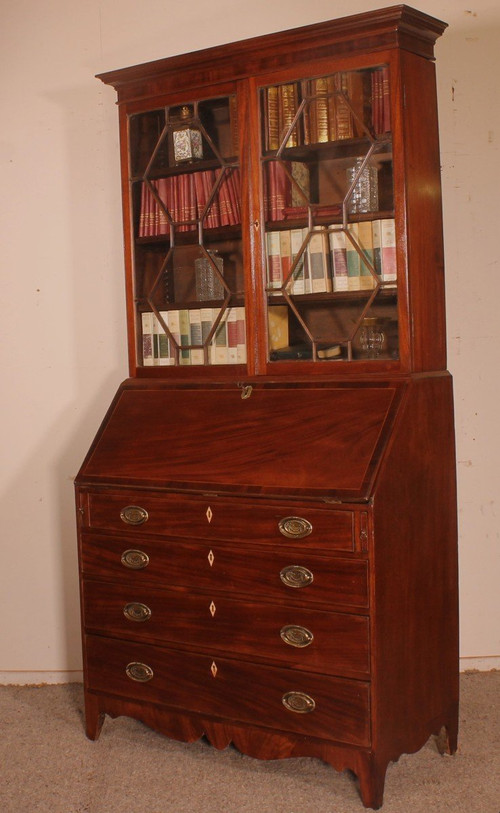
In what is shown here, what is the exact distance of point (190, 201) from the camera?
296 cm

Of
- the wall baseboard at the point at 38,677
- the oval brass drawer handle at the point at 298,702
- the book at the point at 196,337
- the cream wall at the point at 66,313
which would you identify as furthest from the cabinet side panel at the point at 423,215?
the wall baseboard at the point at 38,677

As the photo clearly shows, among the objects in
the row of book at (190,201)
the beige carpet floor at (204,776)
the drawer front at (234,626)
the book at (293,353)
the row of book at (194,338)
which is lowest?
the beige carpet floor at (204,776)

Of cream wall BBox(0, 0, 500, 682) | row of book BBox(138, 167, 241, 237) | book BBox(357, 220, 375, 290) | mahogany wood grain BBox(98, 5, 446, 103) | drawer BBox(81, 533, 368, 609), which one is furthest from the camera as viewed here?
cream wall BBox(0, 0, 500, 682)

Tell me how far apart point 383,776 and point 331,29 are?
2083mm

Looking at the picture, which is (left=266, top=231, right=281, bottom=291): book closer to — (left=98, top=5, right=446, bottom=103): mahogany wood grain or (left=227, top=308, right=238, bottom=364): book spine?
(left=227, top=308, right=238, bottom=364): book spine

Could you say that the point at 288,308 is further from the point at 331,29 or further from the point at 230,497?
the point at 331,29

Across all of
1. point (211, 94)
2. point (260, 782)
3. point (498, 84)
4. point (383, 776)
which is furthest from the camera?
point (498, 84)

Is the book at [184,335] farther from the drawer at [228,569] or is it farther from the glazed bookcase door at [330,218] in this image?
the drawer at [228,569]

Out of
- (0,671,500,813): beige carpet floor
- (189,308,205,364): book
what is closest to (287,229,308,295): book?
(189,308,205,364): book

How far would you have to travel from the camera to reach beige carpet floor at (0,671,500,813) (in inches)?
98.5

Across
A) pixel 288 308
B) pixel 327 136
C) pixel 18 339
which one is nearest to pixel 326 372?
pixel 288 308

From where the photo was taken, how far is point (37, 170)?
3.49m

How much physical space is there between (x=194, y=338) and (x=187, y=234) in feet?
1.12

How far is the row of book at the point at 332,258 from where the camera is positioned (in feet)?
8.59
